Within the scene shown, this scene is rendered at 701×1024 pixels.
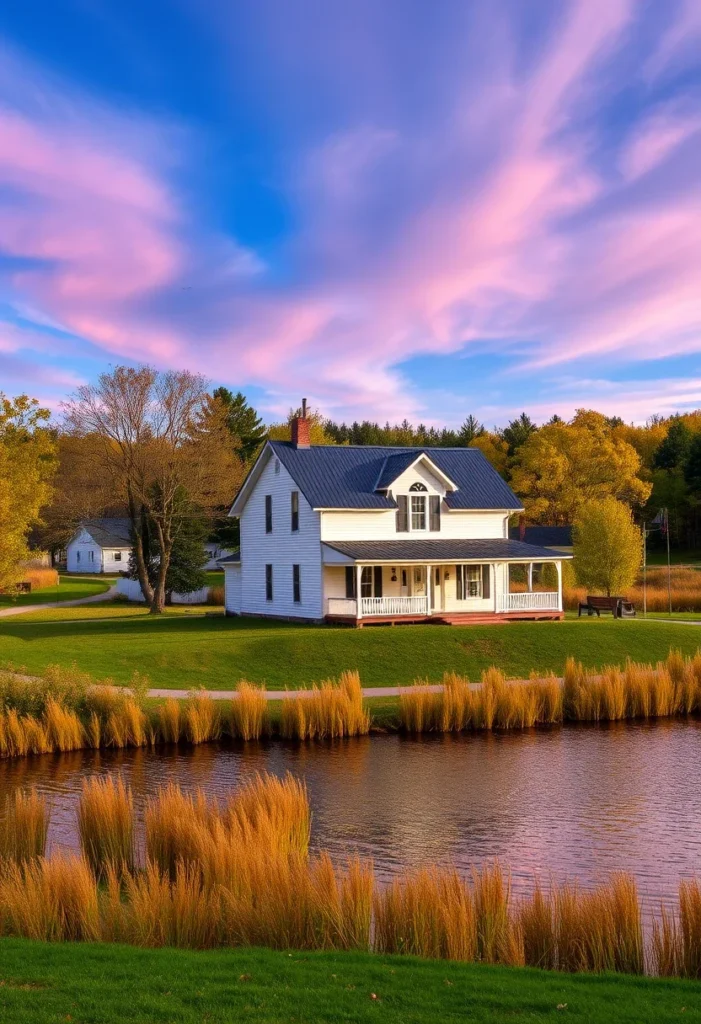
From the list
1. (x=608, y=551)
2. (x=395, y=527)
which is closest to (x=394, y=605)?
(x=395, y=527)

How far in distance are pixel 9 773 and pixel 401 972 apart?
44.3 feet

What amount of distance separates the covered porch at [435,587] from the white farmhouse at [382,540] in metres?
0.04

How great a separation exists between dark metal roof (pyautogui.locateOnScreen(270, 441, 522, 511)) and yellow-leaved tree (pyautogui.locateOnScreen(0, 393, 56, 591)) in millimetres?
11458

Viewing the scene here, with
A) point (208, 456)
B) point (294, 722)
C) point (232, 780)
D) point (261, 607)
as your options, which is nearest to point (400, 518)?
point (261, 607)

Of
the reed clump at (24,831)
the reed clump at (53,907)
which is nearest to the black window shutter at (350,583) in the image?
the reed clump at (24,831)

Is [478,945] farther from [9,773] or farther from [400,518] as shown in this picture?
[400,518]

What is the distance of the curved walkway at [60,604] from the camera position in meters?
52.8

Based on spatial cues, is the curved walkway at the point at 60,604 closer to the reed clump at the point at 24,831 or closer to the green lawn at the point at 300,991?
the reed clump at the point at 24,831

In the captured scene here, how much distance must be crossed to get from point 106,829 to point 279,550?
31.2 metres

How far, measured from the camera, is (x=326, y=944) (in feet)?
32.2

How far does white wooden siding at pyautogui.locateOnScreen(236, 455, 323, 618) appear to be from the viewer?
42.0 meters

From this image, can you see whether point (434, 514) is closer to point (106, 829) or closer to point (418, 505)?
point (418, 505)

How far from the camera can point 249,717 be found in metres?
23.0

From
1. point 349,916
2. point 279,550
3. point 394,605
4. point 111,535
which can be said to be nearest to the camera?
point 349,916
